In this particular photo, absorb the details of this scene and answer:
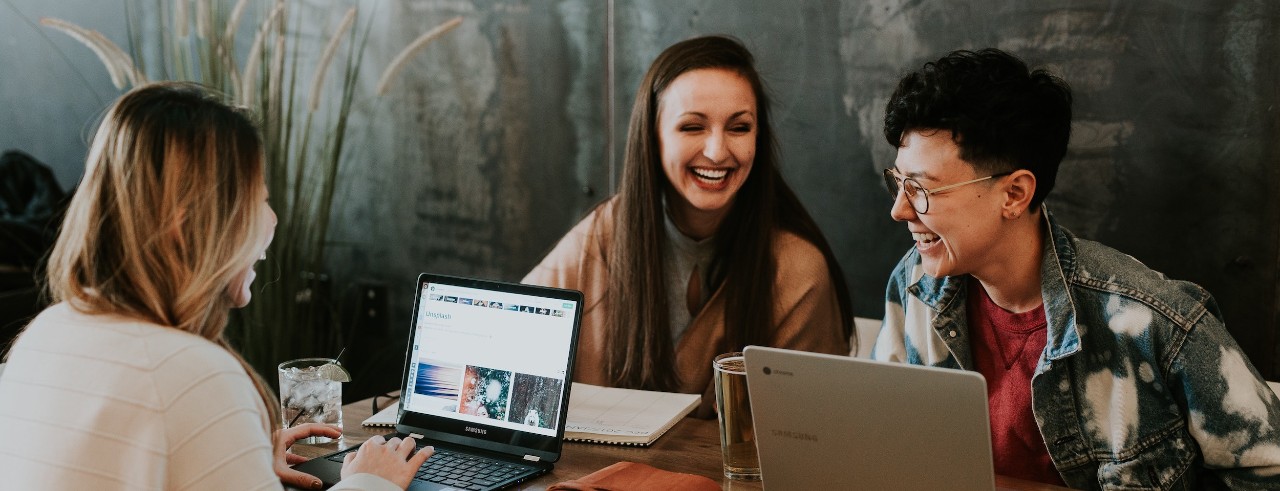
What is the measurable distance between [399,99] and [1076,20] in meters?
2.07

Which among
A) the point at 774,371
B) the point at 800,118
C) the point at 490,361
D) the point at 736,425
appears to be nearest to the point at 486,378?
the point at 490,361

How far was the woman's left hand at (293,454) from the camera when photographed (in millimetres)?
1467

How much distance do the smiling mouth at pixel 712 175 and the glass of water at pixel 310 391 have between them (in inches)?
35.0

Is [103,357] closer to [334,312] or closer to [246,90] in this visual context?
[246,90]

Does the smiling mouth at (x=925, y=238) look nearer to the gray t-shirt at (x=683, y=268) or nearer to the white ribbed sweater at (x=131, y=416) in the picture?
the gray t-shirt at (x=683, y=268)

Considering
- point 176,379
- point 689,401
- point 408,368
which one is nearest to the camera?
point 176,379

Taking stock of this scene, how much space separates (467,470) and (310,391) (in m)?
0.34

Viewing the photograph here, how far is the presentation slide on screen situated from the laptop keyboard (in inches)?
2.6

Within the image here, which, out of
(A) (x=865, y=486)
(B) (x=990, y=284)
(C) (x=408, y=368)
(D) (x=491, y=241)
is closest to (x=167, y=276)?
(C) (x=408, y=368)

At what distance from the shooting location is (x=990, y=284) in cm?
176

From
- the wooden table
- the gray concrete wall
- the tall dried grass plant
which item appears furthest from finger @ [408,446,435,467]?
the tall dried grass plant

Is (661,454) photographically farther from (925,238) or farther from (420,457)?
(925,238)

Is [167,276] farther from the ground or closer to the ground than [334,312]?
farther from the ground

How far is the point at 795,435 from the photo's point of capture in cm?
128
